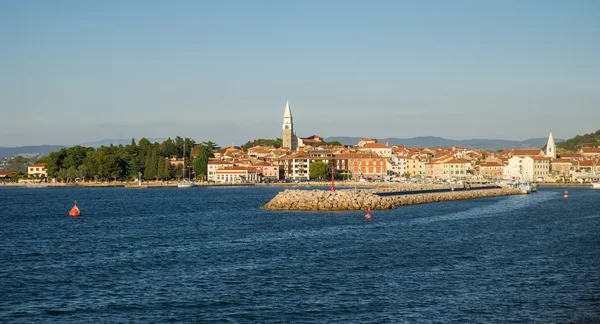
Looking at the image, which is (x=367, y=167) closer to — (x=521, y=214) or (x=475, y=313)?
(x=521, y=214)

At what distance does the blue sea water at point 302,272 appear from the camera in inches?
566

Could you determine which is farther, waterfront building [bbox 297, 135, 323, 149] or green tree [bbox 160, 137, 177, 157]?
waterfront building [bbox 297, 135, 323, 149]

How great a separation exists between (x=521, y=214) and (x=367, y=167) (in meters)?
61.6

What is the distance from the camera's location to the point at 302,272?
18.7 m

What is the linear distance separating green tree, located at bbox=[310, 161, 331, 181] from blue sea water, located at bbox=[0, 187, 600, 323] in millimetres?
60754

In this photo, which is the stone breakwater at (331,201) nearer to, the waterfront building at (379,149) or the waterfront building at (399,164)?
the waterfront building at (399,164)

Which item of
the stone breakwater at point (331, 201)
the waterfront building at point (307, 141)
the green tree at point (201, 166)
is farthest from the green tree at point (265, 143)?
the stone breakwater at point (331, 201)

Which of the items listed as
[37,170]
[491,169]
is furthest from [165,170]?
[491,169]

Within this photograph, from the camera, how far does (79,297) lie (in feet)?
51.7

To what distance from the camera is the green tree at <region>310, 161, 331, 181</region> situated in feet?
310

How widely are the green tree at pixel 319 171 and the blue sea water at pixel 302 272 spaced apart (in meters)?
60.8

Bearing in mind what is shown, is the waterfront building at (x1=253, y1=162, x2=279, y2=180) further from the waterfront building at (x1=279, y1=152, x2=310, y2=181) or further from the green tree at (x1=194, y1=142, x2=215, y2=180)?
the green tree at (x1=194, y1=142, x2=215, y2=180)

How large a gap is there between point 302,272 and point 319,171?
75835 mm

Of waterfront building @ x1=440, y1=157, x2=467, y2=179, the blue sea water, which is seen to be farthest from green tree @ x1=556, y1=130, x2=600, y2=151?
the blue sea water
